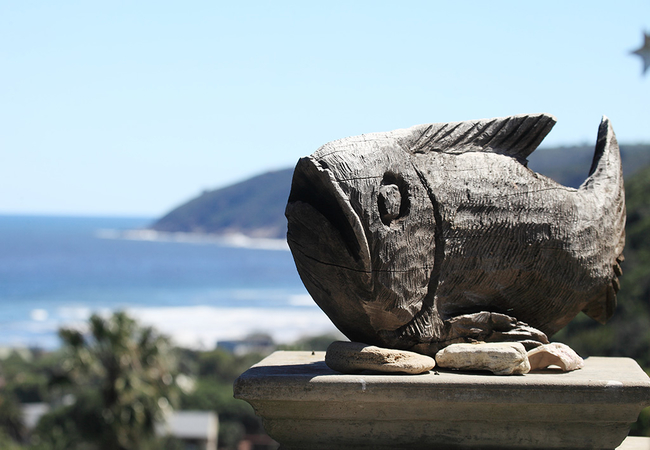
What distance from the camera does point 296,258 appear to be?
162 inches

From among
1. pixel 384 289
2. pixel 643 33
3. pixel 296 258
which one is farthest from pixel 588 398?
pixel 643 33

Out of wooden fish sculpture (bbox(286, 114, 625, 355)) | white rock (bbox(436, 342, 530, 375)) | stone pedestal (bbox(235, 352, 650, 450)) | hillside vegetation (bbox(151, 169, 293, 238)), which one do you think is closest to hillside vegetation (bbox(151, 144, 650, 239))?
hillside vegetation (bbox(151, 169, 293, 238))

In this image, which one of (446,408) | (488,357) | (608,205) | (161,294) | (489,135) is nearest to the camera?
(446,408)

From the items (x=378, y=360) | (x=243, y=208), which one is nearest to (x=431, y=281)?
(x=378, y=360)

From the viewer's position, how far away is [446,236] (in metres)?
4.07

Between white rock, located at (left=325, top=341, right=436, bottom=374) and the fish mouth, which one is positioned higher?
the fish mouth

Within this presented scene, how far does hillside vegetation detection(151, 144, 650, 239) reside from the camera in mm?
51062

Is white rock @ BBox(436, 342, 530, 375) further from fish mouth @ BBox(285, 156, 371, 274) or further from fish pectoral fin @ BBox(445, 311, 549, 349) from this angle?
fish mouth @ BBox(285, 156, 371, 274)

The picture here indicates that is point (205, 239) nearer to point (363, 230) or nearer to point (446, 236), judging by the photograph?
point (446, 236)

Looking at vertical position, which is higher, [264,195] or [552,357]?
[552,357]

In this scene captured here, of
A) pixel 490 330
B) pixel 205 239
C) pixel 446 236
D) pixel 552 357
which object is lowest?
pixel 205 239

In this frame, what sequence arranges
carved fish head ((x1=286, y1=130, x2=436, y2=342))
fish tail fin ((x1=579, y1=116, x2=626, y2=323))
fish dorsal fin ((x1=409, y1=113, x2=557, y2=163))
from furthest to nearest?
1. fish tail fin ((x1=579, y1=116, x2=626, y2=323))
2. fish dorsal fin ((x1=409, y1=113, x2=557, y2=163))
3. carved fish head ((x1=286, y1=130, x2=436, y2=342))

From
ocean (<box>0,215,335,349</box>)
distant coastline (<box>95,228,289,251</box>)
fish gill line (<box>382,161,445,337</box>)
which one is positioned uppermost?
fish gill line (<box>382,161,445,337</box>)

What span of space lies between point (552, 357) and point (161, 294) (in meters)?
66.9
